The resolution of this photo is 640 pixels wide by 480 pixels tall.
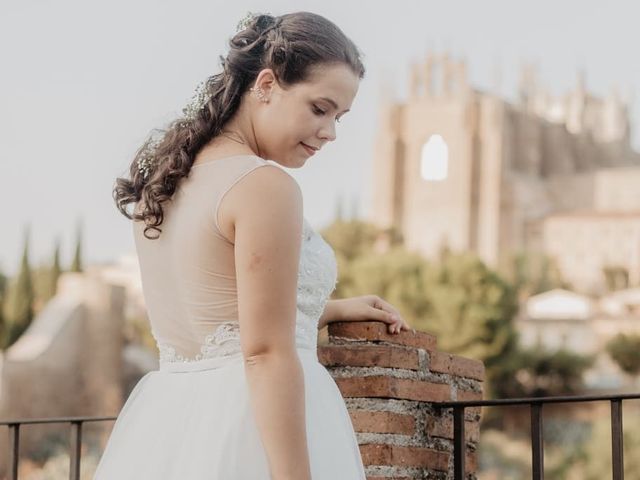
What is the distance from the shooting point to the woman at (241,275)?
1759 mm

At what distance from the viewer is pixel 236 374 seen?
1.87 metres

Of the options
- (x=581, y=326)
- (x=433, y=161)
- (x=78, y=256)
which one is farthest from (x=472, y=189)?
(x=78, y=256)

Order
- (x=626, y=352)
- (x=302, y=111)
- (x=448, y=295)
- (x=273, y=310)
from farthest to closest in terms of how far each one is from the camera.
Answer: (x=626, y=352) < (x=448, y=295) < (x=302, y=111) < (x=273, y=310)

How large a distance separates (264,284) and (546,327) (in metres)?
49.1

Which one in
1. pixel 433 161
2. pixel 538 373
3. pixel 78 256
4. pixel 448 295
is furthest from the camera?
pixel 433 161

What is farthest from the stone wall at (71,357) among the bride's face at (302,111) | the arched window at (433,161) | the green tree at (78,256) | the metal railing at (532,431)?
the arched window at (433,161)

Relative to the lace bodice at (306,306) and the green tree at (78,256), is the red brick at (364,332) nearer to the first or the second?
the lace bodice at (306,306)

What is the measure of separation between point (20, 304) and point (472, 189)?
4198cm

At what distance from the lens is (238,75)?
1.95m

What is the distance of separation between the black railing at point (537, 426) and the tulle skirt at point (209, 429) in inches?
33.2

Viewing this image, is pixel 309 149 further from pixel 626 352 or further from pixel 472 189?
pixel 472 189

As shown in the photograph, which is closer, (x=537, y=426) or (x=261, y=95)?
(x=261, y=95)

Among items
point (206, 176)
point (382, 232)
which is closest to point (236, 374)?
point (206, 176)

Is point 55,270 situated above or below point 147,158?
above
